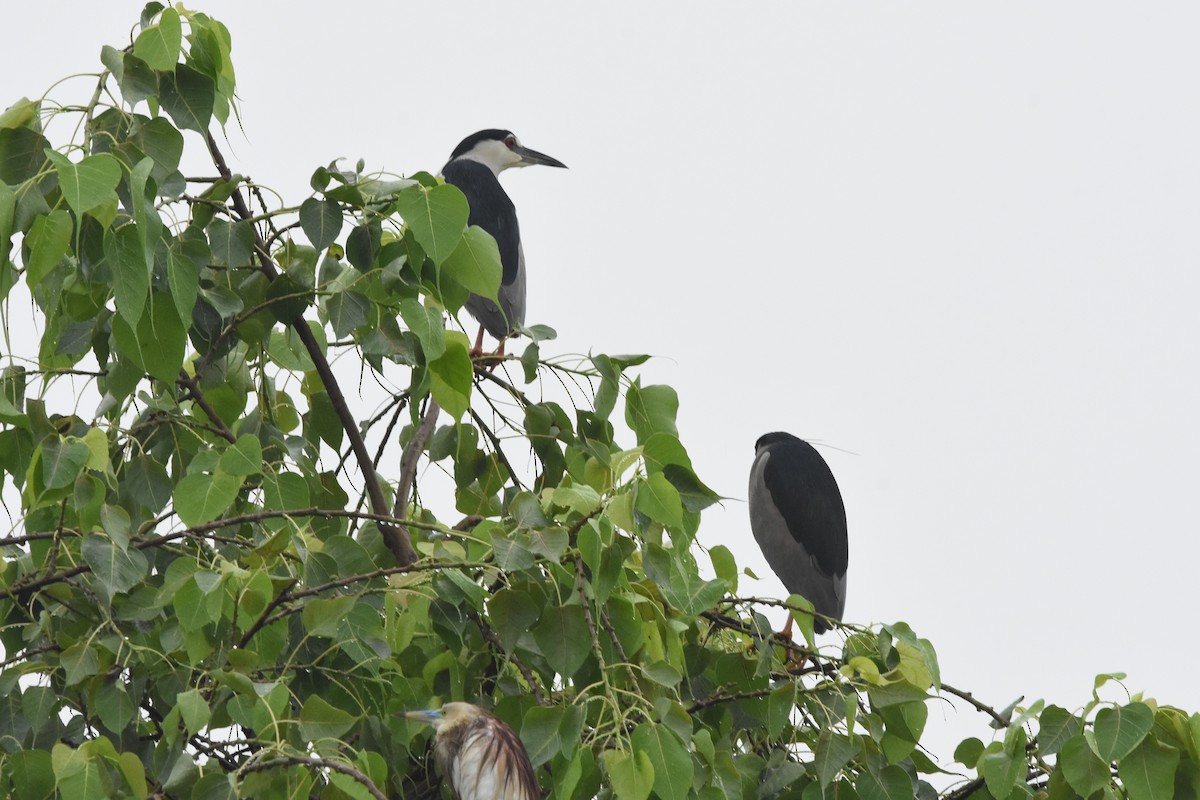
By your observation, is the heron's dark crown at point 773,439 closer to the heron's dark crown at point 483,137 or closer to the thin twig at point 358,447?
the heron's dark crown at point 483,137

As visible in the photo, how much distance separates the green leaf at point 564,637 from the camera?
2.13 metres

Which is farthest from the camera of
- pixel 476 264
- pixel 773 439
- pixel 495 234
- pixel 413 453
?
pixel 773 439

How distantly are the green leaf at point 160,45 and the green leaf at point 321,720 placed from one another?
0.95 meters

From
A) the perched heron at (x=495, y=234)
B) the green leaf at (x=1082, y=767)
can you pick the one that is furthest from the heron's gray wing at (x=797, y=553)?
the green leaf at (x=1082, y=767)

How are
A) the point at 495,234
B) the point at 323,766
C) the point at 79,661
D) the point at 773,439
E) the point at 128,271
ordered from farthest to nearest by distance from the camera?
the point at 773,439 → the point at 495,234 → the point at 79,661 → the point at 128,271 → the point at 323,766

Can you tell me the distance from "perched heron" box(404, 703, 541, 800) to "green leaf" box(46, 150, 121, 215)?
3.07ft

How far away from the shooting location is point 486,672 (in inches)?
99.9

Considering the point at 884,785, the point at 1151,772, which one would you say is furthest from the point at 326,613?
the point at 1151,772

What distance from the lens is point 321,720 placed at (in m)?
1.92

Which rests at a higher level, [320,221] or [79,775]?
[320,221]

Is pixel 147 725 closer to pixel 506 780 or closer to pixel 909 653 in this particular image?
pixel 506 780

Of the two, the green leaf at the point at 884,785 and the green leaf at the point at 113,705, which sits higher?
the green leaf at the point at 113,705

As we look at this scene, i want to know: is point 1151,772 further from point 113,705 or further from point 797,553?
point 797,553

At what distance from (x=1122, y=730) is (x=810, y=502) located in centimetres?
318
